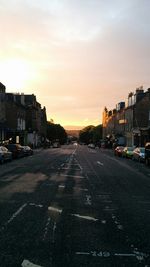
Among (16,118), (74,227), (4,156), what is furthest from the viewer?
(16,118)

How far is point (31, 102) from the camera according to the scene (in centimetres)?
12456

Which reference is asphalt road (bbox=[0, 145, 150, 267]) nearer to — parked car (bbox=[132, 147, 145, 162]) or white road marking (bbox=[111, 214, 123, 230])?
white road marking (bbox=[111, 214, 123, 230])

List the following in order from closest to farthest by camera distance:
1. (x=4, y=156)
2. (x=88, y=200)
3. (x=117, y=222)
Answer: (x=117, y=222)
(x=88, y=200)
(x=4, y=156)

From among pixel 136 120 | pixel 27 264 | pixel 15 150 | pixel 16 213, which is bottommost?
pixel 27 264

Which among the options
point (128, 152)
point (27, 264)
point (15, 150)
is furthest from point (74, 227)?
point (128, 152)

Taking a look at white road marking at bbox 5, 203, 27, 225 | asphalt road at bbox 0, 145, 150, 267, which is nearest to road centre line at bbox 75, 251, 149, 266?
asphalt road at bbox 0, 145, 150, 267

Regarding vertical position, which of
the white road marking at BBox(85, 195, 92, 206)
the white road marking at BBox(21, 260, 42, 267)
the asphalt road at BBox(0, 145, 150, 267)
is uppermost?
the white road marking at BBox(85, 195, 92, 206)

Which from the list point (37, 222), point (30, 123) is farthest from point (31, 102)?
point (37, 222)

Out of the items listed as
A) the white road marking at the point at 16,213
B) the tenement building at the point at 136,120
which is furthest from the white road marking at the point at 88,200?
the tenement building at the point at 136,120

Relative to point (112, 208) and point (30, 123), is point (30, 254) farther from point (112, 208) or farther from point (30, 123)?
point (30, 123)

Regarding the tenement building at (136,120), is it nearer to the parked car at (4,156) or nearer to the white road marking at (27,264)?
the parked car at (4,156)

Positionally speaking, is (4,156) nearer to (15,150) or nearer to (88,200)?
(15,150)

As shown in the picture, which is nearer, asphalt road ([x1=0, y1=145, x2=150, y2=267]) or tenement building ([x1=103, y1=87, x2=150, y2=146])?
asphalt road ([x1=0, y1=145, x2=150, y2=267])

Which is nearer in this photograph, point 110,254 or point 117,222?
point 110,254
